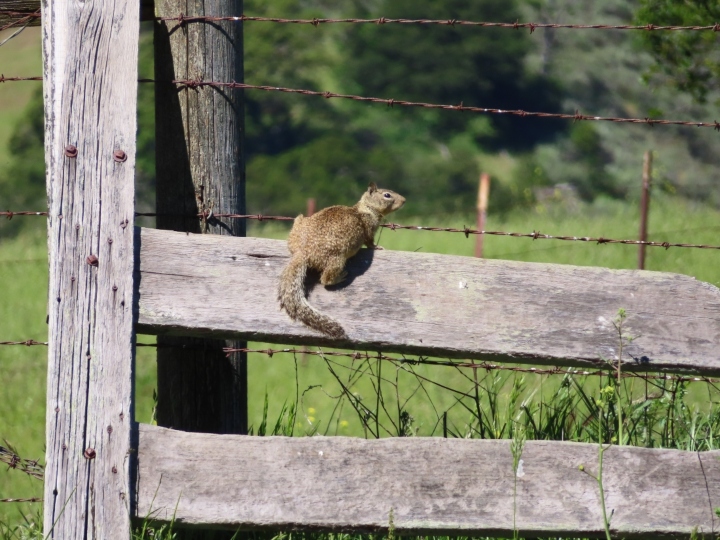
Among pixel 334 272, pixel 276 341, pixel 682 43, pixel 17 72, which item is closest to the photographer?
pixel 276 341

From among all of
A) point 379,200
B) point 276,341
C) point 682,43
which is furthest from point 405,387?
point 276,341

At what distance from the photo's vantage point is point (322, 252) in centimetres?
341

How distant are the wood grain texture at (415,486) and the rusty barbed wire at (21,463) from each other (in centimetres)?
60

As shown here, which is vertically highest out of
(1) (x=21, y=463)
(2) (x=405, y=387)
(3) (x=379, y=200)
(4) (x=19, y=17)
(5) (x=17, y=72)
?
(5) (x=17, y=72)

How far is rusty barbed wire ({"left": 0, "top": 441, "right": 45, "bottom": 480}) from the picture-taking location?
11.1 ft

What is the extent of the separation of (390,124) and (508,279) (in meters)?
52.9

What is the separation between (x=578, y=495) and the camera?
308cm

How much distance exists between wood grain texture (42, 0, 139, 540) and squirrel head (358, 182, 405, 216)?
6.41 feet

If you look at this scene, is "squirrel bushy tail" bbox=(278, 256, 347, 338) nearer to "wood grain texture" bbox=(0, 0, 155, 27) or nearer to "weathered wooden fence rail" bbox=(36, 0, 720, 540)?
"weathered wooden fence rail" bbox=(36, 0, 720, 540)

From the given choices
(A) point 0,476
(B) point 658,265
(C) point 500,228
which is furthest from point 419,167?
(A) point 0,476

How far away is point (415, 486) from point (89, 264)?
4.20ft

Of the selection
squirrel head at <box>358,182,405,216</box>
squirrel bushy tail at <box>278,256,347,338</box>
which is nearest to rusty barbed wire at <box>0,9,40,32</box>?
squirrel bushy tail at <box>278,256,347,338</box>

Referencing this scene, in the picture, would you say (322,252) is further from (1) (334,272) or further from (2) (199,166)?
(2) (199,166)

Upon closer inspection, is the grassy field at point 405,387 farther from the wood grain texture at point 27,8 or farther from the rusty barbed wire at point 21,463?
the wood grain texture at point 27,8
